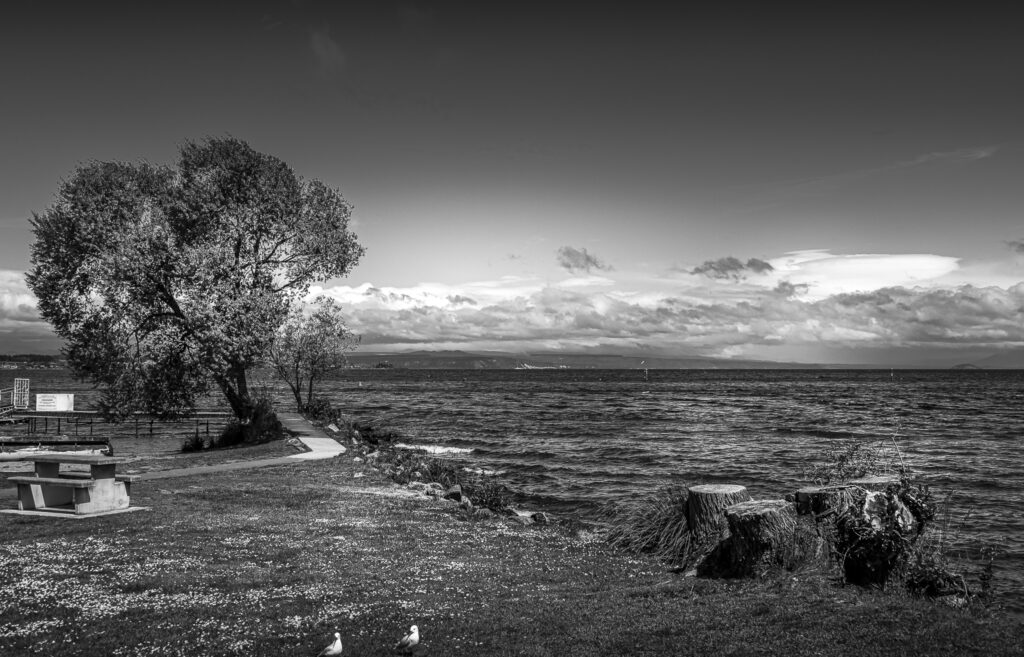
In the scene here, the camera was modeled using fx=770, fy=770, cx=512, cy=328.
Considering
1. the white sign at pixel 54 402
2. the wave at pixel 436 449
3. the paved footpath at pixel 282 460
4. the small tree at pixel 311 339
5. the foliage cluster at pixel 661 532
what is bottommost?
the wave at pixel 436 449

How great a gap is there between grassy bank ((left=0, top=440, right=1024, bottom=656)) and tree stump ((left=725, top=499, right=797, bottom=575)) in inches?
15.1

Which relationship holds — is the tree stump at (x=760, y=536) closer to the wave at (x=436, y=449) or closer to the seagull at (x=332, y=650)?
the seagull at (x=332, y=650)

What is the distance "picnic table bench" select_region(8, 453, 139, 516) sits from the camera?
18.1 metres

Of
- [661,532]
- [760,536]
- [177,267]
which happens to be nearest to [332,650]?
[760,536]

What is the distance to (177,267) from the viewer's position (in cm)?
3431

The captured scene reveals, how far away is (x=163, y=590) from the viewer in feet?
38.5

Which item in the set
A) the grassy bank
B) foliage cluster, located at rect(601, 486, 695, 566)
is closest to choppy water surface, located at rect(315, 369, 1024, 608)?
foliage cluster, located at rect(601, 486, 695, 566)

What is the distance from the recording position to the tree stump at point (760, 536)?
12.2 m

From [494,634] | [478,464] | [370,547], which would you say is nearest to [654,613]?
[494,634]

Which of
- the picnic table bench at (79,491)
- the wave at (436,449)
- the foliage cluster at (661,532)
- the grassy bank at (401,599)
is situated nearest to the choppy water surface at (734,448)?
the wave at (436,449)

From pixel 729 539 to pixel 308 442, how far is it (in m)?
27.2

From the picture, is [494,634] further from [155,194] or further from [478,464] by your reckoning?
[155,194]

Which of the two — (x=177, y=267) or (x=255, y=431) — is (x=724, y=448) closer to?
(x=255, y=431)

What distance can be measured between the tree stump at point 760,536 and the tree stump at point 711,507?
134 cm
